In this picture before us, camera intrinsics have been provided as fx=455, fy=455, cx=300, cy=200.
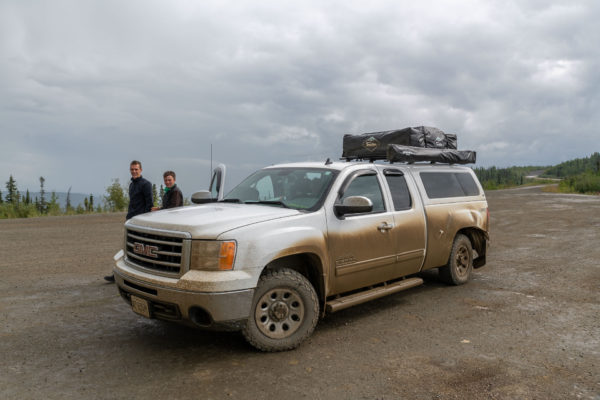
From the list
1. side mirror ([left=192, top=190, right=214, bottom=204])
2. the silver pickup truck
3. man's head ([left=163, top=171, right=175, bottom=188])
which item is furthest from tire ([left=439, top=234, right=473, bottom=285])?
man's head ([left=163, top=171, right=175, bottom=188])

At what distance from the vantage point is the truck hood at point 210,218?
13.7ft

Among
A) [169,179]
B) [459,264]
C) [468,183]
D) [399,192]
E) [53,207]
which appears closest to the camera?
[399,192]

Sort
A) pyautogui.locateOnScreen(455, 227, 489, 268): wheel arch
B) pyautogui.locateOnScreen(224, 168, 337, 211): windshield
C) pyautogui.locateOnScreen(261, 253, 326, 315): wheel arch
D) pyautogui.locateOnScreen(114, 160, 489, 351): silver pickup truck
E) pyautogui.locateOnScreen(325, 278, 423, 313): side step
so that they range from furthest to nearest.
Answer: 1. pyautogui.locateOnScreen(455, 227, 489, 268): wheel arch
2. pyautogui.locateOnScreen(224, 168, 337, 211): windshield
3. pyautogui.locateOnScreen(325, 278, 423, 313): side step
4. pyautogui.locateOnScreen(261, 253, 326, 315): wheel arch
5. pyautogui.locateOnScreen(114, 160, 489, 351): silver pickup truck

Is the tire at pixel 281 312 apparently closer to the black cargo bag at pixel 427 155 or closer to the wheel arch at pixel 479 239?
the black cargo bag at pixel 427 155

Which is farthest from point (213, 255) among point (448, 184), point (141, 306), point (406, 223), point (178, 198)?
point (448, 184)

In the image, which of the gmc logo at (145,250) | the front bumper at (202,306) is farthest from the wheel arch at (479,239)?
the gmc logo at (145,250)

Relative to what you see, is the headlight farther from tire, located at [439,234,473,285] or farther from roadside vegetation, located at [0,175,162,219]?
roadside vegetation, located at [0,175,162,219]

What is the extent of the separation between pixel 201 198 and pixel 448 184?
384 centimetres

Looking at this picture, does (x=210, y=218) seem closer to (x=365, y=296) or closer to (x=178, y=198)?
(x=365, y=296)

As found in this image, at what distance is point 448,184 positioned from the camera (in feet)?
23.6

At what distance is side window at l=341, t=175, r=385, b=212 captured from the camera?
5535mm

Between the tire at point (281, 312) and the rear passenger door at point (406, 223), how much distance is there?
165 centimetres

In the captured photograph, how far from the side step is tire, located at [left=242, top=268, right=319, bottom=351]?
321mm

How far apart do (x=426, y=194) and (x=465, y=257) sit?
1.66 meters
